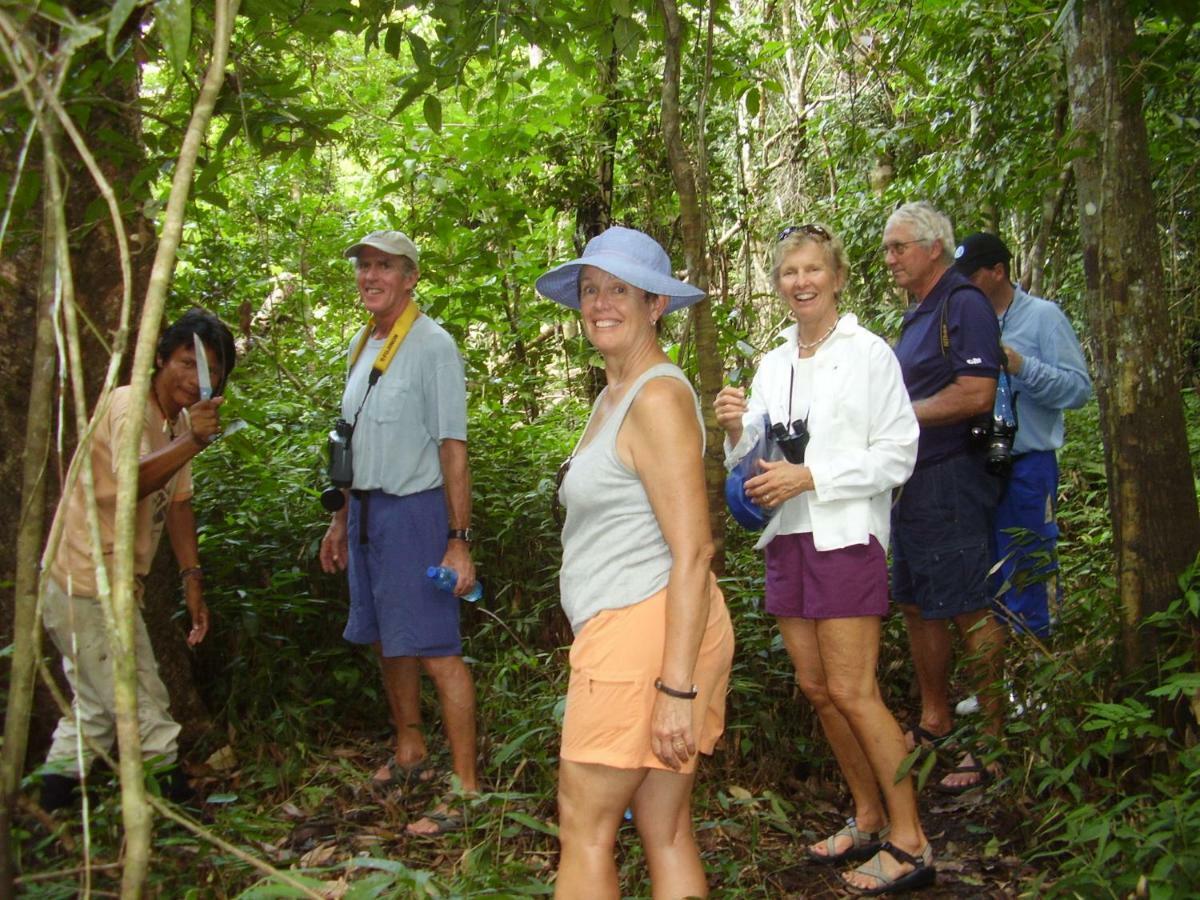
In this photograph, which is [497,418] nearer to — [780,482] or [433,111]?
[433,111]

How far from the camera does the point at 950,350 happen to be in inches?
159

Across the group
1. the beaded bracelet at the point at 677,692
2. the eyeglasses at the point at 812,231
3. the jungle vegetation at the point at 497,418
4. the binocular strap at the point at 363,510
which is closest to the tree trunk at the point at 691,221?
the jungle vegetation at the point at 497,418

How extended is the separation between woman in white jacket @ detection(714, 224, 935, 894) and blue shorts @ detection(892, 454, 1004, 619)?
66 centimetres

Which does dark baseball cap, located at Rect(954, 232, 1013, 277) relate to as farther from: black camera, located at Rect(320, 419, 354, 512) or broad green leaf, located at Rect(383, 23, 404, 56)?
black camera, located at Rect(320, 419, 354, 512)

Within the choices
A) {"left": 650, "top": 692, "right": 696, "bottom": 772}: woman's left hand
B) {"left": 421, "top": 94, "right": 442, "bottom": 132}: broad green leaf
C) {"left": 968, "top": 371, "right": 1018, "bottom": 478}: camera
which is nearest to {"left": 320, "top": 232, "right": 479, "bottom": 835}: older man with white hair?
{"left": 421, "top": 94, "right": 442, "bottom": 132}: broad green leaf

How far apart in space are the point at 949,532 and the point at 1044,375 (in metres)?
0.90

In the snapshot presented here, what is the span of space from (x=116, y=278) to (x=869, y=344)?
2.86 meters

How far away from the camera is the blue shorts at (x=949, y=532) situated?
3.91 meters

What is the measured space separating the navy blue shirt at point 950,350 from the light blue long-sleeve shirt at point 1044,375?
1.39 ft

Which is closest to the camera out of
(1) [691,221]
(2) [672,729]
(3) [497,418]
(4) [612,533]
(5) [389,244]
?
(2) [672,729]

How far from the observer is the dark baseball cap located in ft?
14.9

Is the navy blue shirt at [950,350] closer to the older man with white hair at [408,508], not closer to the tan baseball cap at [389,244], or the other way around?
the older man with white hair at [408,508]

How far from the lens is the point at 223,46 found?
1.59 m

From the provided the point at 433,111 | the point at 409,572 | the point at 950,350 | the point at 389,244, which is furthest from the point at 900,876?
the point at 433,111
